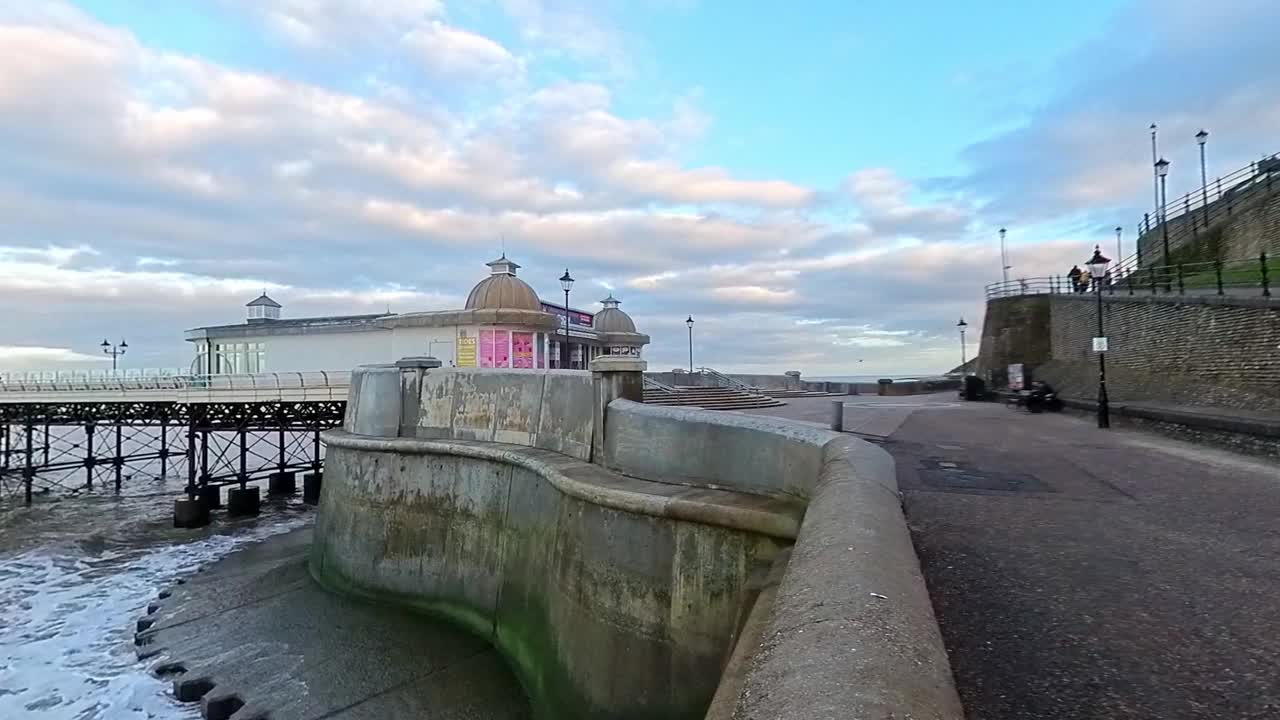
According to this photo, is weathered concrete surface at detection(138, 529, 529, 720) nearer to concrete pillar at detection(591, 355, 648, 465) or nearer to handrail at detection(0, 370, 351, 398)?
concrete pillar at detection(591, 355, 648, 465)

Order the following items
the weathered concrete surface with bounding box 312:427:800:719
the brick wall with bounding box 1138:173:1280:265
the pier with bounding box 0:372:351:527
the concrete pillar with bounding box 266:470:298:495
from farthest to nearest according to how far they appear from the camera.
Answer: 1. the concrete pillar with bounding box 266:470:298:495
2. the brick wall with bounding box 1138:173:1280:265
3. the pier with bounding box 0:372:351:527
4. the weathered concrete surface with bounding box 312:427:800:719

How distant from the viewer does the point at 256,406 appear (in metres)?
24.9

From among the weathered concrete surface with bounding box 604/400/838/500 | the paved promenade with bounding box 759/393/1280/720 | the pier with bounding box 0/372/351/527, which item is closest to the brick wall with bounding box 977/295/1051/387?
the paved promenade with bounding box 759/393/1280/720

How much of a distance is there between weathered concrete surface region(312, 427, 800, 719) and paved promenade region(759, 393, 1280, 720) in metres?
1.50

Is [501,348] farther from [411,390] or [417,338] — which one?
[411,390]

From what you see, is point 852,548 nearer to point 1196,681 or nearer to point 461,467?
point 1196,681

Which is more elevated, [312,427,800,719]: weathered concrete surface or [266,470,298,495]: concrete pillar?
[312,427,800,719]: weathered concrete surface

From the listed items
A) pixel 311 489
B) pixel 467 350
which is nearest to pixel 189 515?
pixel 311 489

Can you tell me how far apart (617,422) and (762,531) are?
10.6 feet

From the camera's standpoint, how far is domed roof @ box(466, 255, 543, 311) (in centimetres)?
2677

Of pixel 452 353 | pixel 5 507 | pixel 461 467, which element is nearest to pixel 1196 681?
pixel 461 467

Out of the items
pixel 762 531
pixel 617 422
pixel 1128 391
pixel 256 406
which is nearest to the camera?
pixel 762 531

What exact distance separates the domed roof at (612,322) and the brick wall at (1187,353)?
870 inches

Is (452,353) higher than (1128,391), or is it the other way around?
(452,353)
